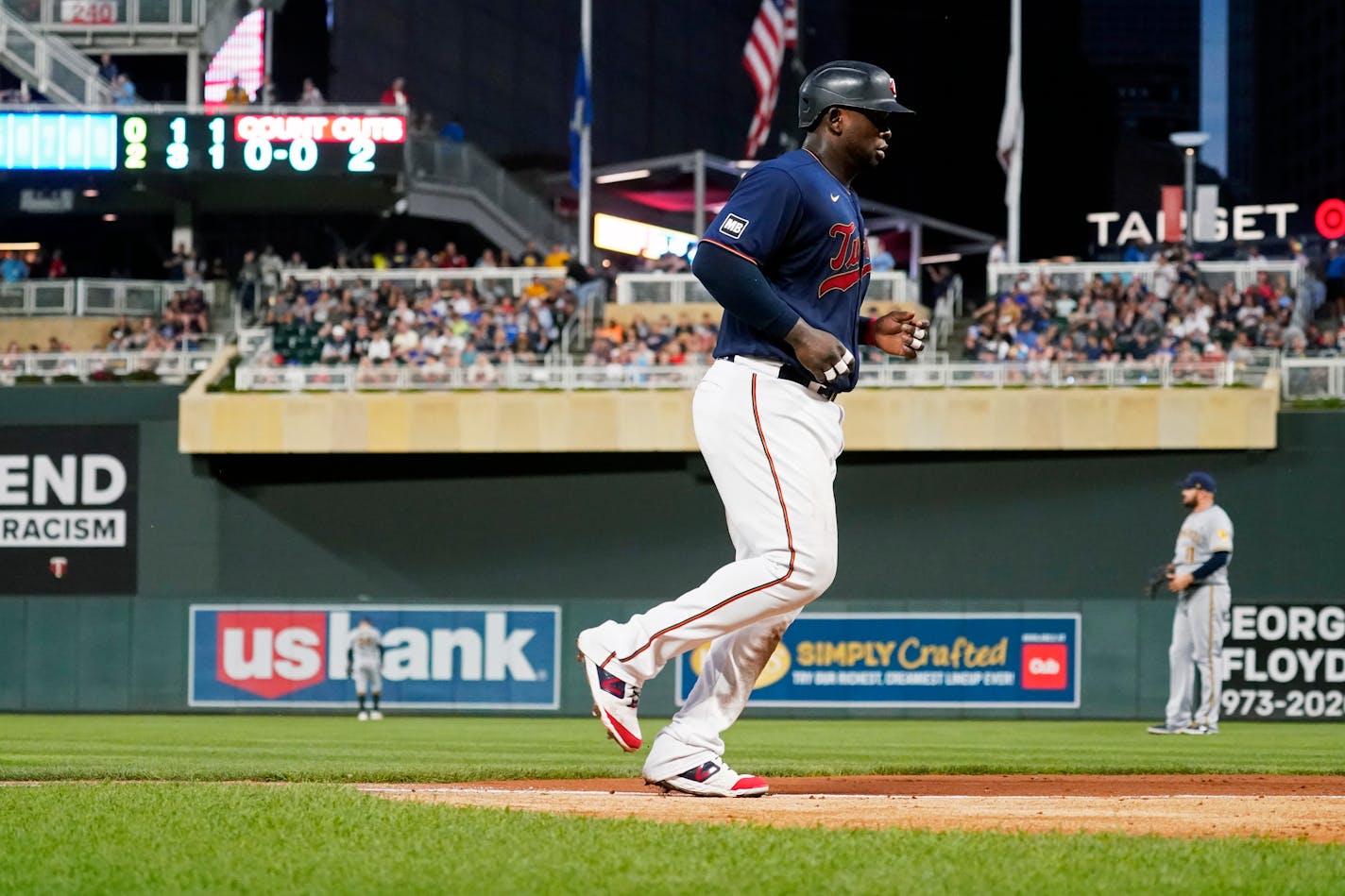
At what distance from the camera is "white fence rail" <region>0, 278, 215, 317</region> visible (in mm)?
26500

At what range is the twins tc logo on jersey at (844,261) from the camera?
19.9 ft

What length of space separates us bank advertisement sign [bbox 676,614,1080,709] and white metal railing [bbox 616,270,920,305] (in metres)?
6.07

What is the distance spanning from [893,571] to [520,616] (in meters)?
4.67

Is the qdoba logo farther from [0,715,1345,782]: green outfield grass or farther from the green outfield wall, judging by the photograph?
[0,715,1345,782]: green outfield grass

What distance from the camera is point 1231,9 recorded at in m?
107

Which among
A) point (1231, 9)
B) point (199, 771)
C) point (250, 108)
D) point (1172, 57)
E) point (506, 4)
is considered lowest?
point (199, 771)

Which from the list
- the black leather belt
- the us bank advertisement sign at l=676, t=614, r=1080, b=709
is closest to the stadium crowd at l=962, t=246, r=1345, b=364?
the us bank advertisement sign at l=676, t=614, r=1080, b=709

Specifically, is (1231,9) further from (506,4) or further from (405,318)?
(405,318)

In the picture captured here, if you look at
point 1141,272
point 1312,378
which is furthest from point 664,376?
point 1312,378

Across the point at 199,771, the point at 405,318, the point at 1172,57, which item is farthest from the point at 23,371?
the point at 1172,57

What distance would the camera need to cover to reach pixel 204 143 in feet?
92.5

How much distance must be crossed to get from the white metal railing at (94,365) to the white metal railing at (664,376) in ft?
3.07

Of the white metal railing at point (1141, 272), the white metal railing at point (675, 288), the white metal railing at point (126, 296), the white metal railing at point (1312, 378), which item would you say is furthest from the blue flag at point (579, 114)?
the white metal railing at point (1312, 378)

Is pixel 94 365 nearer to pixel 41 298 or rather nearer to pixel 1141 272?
pixel 41 298
